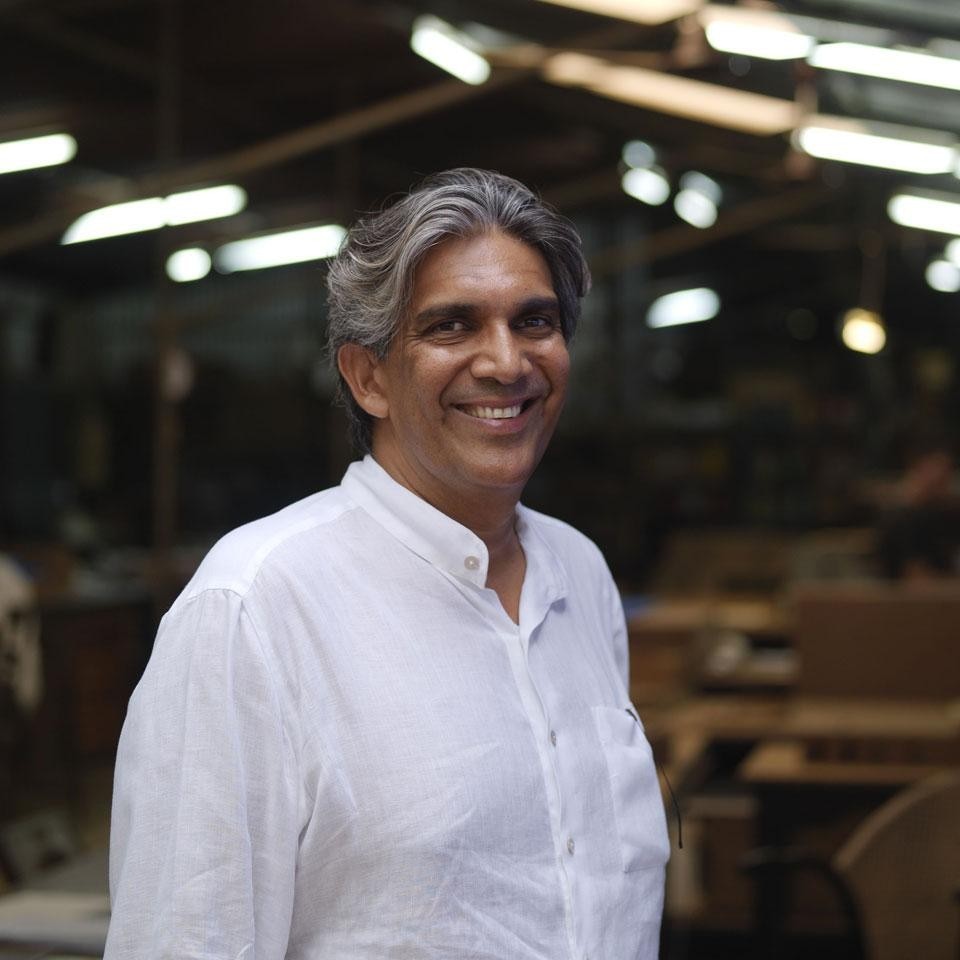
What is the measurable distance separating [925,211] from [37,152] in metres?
7.99

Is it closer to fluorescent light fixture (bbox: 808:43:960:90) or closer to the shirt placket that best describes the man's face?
the shirt placket

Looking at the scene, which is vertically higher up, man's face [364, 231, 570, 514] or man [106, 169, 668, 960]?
man's face [364, 231, 570, 514]

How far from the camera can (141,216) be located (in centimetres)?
657

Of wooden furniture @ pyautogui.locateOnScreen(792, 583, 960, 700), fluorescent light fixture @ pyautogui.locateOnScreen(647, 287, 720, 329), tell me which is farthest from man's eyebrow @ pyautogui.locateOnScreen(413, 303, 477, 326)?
fluorescent light fixture @ pyautogui.locateOnScreen(647, 287, 720, 329)

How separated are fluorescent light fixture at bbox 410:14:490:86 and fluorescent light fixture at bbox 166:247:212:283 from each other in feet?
5.27

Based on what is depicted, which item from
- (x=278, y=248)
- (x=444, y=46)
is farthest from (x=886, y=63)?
(x=278, y=248)

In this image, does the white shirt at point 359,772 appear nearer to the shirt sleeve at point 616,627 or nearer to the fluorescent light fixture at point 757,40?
the shirt sleeve at point 616,627

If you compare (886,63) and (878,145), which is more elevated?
(878,145)

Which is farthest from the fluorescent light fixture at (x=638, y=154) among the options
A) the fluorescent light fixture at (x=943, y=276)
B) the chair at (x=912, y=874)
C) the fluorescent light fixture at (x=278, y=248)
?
the fluorescent light fixture at (x=943, y=276)

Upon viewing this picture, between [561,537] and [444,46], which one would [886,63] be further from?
[561,537]

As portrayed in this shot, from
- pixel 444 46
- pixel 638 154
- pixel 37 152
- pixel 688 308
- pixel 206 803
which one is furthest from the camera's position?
pixel 688 308

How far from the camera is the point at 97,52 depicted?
6008 millimetres

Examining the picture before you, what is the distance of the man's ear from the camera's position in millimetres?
1562

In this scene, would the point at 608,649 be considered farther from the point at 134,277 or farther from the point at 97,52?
the point at 134,277
